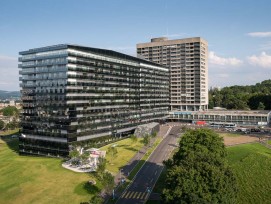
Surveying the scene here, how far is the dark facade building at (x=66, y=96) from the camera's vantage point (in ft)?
433

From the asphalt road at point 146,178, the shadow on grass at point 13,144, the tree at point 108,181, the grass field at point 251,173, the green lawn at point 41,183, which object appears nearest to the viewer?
the tree at point 108,181

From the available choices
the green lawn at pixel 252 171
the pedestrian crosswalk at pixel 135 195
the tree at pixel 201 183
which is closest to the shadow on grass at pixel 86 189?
the pedestrian crosswalk at pixel 135 195

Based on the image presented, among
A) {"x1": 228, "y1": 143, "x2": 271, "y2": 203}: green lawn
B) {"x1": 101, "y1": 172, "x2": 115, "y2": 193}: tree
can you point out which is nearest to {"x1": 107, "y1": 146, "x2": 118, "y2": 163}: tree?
{"x1": 101, "y1": 172, "x2": 115, "y2": 193}: tree

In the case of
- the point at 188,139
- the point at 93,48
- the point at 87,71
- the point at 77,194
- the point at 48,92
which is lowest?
the point at 77,194

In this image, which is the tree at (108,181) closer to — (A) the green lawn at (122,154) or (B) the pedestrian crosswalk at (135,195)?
(B) the pedestrian crosswalk at (135,195)

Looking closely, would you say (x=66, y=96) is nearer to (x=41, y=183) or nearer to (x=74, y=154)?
(x=74, y=154)

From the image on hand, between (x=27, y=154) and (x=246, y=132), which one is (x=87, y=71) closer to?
(x=27, y=154)

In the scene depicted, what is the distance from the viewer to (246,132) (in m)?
178

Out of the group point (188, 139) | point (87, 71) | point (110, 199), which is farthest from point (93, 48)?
point (110, 199)

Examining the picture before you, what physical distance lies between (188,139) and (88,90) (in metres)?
63.0

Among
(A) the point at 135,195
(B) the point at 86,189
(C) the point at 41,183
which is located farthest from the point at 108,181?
(C) the point at 41,183

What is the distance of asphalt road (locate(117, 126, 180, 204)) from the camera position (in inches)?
3383

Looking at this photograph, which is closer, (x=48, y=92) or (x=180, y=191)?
(x=180, y=191)

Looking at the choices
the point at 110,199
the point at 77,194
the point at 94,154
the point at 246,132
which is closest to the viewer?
the point at 110,199
